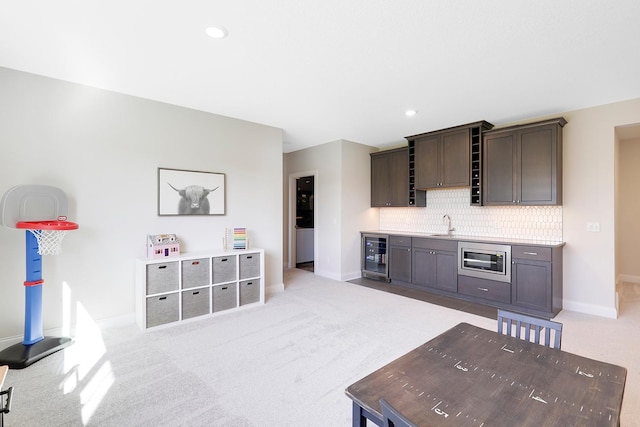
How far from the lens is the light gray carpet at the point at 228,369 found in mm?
1918

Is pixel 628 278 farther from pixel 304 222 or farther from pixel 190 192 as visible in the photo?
pixel 190 192

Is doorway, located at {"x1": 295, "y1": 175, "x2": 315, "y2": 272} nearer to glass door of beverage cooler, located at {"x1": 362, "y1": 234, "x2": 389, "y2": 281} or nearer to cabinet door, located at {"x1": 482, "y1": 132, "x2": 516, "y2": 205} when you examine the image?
glass door of beverage cooler, located at {"x1": 362, "y1": 234, "x2": 389, "y2": 281}

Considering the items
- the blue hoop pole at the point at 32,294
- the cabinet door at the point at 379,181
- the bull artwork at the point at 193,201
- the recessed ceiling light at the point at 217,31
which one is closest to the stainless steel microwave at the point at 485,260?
the cabinet door at the point at 379,181

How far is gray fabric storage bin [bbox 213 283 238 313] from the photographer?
3.73 metres

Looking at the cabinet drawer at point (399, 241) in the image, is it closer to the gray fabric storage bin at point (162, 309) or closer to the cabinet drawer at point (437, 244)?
the cabinet drawer at point (437, 244)

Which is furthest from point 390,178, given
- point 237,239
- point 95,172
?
point 95,172

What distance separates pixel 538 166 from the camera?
3955mm

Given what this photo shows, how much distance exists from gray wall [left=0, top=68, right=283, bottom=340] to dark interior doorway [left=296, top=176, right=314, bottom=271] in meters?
3.09

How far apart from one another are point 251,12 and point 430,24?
130 centimetres

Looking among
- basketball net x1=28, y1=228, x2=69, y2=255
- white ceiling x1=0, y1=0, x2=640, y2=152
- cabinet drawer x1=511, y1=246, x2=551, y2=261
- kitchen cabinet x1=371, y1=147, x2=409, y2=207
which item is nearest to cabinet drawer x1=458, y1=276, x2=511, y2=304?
cabinet drawer x1=511, y1=246, x2=551, y2=261

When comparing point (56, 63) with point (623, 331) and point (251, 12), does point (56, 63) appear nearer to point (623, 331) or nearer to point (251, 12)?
point (251, 12)

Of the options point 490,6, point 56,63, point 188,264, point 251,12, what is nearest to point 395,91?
point 490,6

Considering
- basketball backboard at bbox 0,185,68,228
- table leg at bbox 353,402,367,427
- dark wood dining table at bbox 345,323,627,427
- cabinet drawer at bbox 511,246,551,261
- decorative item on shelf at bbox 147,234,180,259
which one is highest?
basketball backboard at bbox 0,185,68,228

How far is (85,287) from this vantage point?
3197 mm
